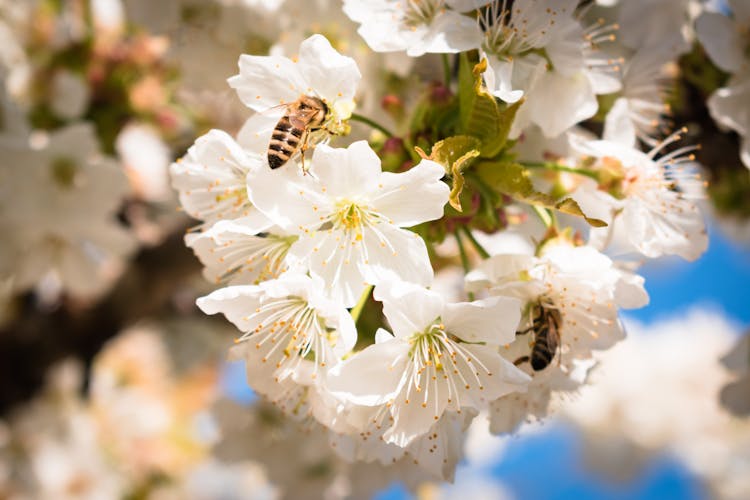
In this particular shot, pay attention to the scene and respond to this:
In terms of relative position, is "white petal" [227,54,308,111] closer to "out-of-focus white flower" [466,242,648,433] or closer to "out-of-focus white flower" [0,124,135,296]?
"out-of-focus white flower" [466,242,648,433]

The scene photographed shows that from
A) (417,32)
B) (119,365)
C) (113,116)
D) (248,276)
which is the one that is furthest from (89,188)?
(119,365)

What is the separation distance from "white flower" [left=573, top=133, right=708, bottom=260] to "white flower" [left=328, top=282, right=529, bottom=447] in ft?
0.66

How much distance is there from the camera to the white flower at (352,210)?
630mm

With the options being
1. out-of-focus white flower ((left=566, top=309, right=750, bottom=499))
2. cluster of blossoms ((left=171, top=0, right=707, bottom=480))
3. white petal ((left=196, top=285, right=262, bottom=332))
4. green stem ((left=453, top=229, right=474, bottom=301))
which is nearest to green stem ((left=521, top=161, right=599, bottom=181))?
cluster of blossoms ((left=171, top=0, right=707, bottom=480))

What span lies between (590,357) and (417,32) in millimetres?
402

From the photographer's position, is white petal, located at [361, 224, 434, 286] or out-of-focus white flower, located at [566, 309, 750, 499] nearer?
white petal, located at [361, 224, 434, 286]

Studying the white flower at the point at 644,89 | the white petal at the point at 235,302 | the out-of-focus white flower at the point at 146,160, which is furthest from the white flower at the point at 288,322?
the out-of-focus white flower at the point at 146,160

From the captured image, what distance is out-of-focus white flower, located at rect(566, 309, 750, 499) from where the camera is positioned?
2.62 m

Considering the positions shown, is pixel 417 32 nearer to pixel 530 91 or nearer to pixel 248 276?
pixel 530 91

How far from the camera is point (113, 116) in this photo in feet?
4.72

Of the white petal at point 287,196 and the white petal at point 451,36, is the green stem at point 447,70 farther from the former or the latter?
the white petal at point 287,196

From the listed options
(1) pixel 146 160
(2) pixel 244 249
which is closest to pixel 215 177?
(2) pixel 244 249

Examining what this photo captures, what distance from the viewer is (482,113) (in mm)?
677

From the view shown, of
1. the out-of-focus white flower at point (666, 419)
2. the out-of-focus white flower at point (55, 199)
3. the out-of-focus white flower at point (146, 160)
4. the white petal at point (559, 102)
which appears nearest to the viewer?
the white petal at point (559, 102)
